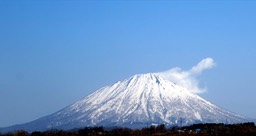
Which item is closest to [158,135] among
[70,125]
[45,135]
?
[45,135]

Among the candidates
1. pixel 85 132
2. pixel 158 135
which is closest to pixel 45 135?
pixel 85 132

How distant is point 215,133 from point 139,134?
9.14 meters

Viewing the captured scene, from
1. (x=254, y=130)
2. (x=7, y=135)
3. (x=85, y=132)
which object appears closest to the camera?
(x=254, y=130)

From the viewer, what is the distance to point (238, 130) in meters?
55.5

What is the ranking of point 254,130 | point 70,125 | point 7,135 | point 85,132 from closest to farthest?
point 254,130
point 7,135
point 85,132
point 70,125

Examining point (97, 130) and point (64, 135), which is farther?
point (97, 130)

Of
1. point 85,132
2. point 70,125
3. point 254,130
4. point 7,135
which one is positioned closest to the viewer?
point 254,130

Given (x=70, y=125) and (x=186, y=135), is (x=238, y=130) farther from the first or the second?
(x=70, y=125)

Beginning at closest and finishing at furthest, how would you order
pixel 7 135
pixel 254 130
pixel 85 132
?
pixel 254 130, pixel 7 135, pixel 85 132

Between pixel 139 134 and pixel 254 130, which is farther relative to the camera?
pixel 139 134

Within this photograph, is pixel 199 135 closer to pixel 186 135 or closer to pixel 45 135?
pixel 186 135

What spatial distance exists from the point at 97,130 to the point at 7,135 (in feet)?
45.1

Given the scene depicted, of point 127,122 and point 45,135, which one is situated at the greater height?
point 127,122

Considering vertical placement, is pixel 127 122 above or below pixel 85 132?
above
